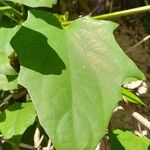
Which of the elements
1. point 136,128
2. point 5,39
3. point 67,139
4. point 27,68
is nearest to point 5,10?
point 5,39

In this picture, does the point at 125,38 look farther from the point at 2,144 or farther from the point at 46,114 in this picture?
the point at 46,114

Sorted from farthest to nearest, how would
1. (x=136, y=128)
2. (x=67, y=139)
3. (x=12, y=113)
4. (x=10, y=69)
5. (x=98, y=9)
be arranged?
(x=98, y=9)
(x=136, y=128)
(x=12, y=113)
(x=10, y=69)
(x=67, y=139)

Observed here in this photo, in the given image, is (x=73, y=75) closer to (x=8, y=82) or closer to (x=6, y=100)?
(x=8, y=82)

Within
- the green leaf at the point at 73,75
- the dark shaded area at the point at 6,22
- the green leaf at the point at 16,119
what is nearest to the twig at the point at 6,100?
the green leaf at the point at 16,119

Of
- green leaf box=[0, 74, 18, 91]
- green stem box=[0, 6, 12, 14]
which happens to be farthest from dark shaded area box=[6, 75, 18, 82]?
green stem box=[0, 6, 12, 14]

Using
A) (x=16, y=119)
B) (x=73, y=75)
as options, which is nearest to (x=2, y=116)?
(x=16, y=119)

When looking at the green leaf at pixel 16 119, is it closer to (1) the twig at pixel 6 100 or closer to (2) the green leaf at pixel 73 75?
(1) the twig at pixel 6 100

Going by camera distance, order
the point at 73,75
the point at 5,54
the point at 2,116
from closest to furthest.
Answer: the point at 73,75, the point at 5,54, the point at 2,116
